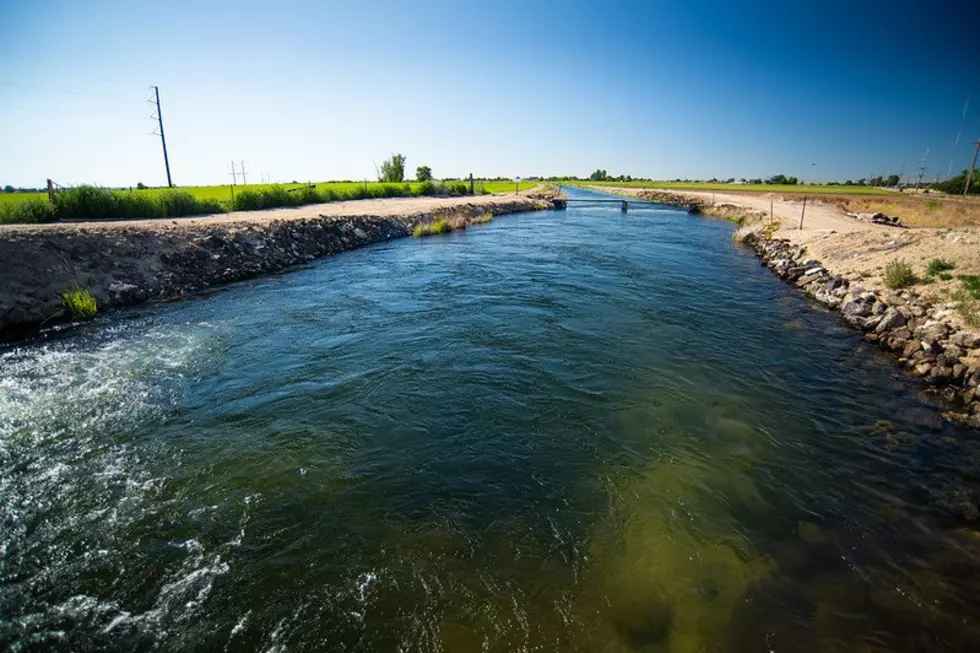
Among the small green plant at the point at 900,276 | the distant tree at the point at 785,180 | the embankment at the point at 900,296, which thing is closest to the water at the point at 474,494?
the embankment at the point at 900,296

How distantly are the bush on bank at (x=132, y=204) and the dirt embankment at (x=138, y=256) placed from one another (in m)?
2.57

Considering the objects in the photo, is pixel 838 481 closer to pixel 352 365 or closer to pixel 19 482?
pixel 352 365

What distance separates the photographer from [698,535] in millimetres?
5320

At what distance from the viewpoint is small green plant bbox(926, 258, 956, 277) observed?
13.7 meters

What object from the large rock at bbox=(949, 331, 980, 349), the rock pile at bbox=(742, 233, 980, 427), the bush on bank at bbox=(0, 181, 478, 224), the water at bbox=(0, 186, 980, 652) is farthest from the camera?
the bush on bank at bbox=(0, 181, 478, 224)

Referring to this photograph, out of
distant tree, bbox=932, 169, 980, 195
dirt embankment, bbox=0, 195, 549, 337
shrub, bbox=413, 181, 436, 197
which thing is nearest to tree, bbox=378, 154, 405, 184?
shrub, bbox=413, 181, 436, 197

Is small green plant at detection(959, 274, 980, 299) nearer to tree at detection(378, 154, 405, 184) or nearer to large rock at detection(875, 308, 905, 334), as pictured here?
large rock at detection(875, 308, 905, 334)

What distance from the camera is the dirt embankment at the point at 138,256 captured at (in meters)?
12.1

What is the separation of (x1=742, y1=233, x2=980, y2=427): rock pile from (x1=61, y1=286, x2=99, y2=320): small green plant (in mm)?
22119

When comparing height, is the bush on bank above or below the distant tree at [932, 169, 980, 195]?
below

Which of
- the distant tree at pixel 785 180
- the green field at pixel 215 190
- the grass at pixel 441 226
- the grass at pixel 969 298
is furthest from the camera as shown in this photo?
the distant tree at pixel 785 180

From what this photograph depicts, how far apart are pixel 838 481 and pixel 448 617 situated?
6.22m

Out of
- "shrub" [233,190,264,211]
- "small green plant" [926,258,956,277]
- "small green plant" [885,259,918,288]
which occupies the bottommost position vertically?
"small green plant" [885,259,918,288]

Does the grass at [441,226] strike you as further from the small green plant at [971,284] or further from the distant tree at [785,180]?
the distant tree at [785,180]
